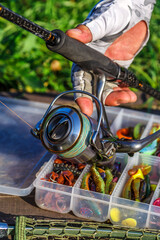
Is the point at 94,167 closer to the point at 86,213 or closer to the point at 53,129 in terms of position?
the point at 86,213

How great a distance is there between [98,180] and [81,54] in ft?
1.31

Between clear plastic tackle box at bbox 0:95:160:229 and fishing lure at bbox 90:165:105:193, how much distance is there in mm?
34

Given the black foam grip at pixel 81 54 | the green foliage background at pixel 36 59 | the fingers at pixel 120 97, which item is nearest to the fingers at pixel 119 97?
the fingers at pixel 120 97

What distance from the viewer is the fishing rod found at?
2.97 feet

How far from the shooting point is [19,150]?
1.46m

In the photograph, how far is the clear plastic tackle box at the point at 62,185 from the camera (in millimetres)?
1088

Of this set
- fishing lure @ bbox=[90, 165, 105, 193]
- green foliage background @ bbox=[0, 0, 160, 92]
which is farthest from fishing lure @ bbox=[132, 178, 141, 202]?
green foliage background @ bbox=[0, 0, 160, 92]

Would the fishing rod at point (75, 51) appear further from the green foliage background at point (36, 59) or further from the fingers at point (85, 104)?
the green foliage background at point (36, 59)

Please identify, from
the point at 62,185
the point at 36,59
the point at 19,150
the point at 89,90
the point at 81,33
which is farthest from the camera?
the point at 36,59

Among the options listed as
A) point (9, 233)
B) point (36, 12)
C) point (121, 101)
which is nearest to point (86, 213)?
point (9, 233)

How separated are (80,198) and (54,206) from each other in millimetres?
90

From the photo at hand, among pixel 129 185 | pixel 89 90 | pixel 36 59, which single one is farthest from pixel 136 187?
pixel 36 59

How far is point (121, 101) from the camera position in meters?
1.30

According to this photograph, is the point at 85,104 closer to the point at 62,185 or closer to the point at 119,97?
the point at 119,97
